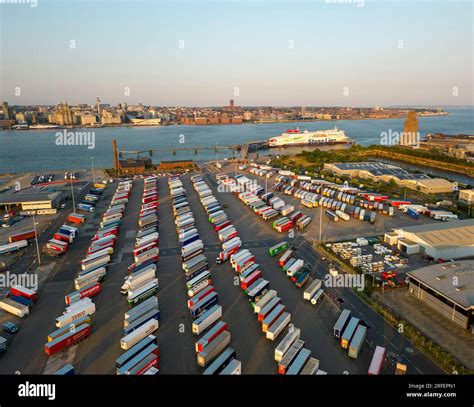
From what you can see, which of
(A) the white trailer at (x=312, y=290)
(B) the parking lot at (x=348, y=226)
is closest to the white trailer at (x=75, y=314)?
(A) the white trailer at (x=312, y=290)

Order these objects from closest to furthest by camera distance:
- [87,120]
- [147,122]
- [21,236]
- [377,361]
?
1. [377,361]
2. [21,236]
3. [87,120]
4. [147,122]

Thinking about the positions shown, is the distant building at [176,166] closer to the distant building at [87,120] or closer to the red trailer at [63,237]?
the red trailer at [63,237]

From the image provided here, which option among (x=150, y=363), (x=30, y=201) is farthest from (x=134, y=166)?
(x=150, y=363)

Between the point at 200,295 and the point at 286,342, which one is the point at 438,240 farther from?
the point at 200,295

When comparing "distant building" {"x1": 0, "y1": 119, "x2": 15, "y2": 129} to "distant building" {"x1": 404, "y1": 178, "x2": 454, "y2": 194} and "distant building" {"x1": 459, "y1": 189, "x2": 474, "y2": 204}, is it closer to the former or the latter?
"distant building" {"x1": 404, "y1": 178, "x2": 454, "y2": 194}

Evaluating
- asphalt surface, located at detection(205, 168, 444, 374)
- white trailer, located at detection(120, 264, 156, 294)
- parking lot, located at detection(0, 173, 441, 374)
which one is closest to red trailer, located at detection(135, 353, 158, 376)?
parking lot, located at detection(0, 173, 441, 374)
